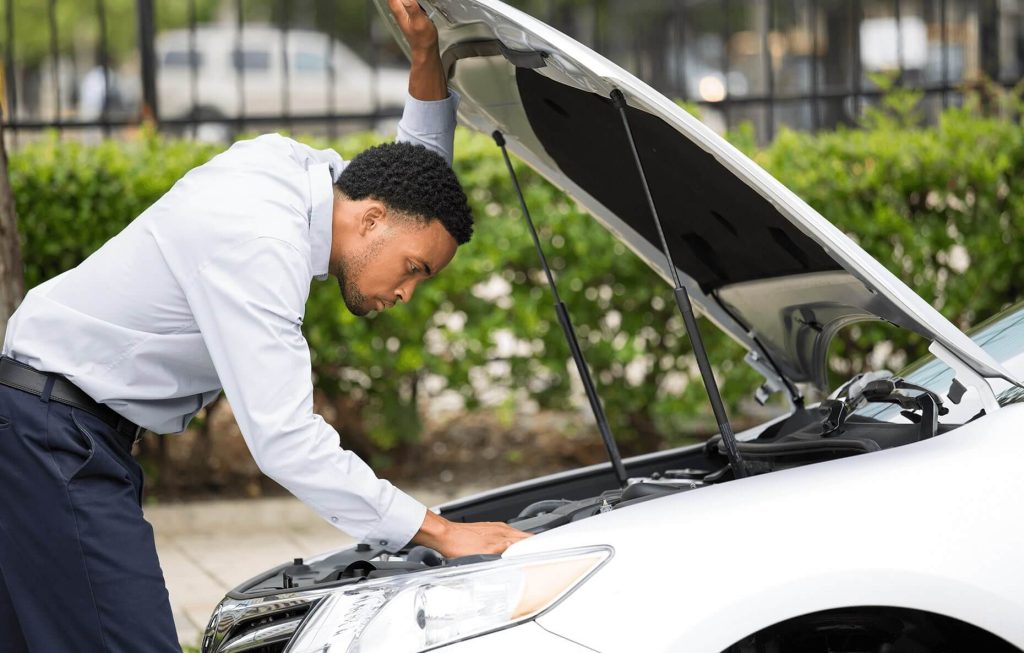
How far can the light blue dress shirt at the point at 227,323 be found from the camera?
228 centimetres

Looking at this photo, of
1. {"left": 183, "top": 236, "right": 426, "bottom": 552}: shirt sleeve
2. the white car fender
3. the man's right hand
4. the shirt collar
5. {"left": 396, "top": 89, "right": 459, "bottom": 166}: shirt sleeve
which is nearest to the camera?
the white car fender

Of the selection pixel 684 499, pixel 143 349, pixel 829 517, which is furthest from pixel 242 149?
pixel 829 517

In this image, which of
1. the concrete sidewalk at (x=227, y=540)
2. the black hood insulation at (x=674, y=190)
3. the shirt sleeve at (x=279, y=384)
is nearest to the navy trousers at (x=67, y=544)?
the shirt sleeve at (x=279, y=384)

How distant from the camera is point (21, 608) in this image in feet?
7.86

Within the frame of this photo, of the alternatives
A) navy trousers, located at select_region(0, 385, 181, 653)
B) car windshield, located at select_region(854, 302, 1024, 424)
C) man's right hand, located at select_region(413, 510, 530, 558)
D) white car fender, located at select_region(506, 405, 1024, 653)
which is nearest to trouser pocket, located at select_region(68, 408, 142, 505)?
navy trousers, located at select_region(0, 385, 181, 653)

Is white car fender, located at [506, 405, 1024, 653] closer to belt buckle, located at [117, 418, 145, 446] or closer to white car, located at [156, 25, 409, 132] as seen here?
belt buckle, located at [117, 418, 145, 446]

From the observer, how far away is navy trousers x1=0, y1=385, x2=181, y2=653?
236 cm

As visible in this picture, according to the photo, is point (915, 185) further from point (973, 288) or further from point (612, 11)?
point (612, 11)

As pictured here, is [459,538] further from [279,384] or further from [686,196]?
[686,196]

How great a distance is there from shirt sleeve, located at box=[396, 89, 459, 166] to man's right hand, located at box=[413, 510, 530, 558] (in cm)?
107

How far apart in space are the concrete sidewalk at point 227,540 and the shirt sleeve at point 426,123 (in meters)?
2.42

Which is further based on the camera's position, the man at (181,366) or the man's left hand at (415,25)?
the man's left hand at (415,25)

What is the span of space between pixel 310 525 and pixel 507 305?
1455mm

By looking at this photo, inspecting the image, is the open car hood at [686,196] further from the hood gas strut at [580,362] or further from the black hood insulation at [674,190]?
the hood gas strut at [580,362]
